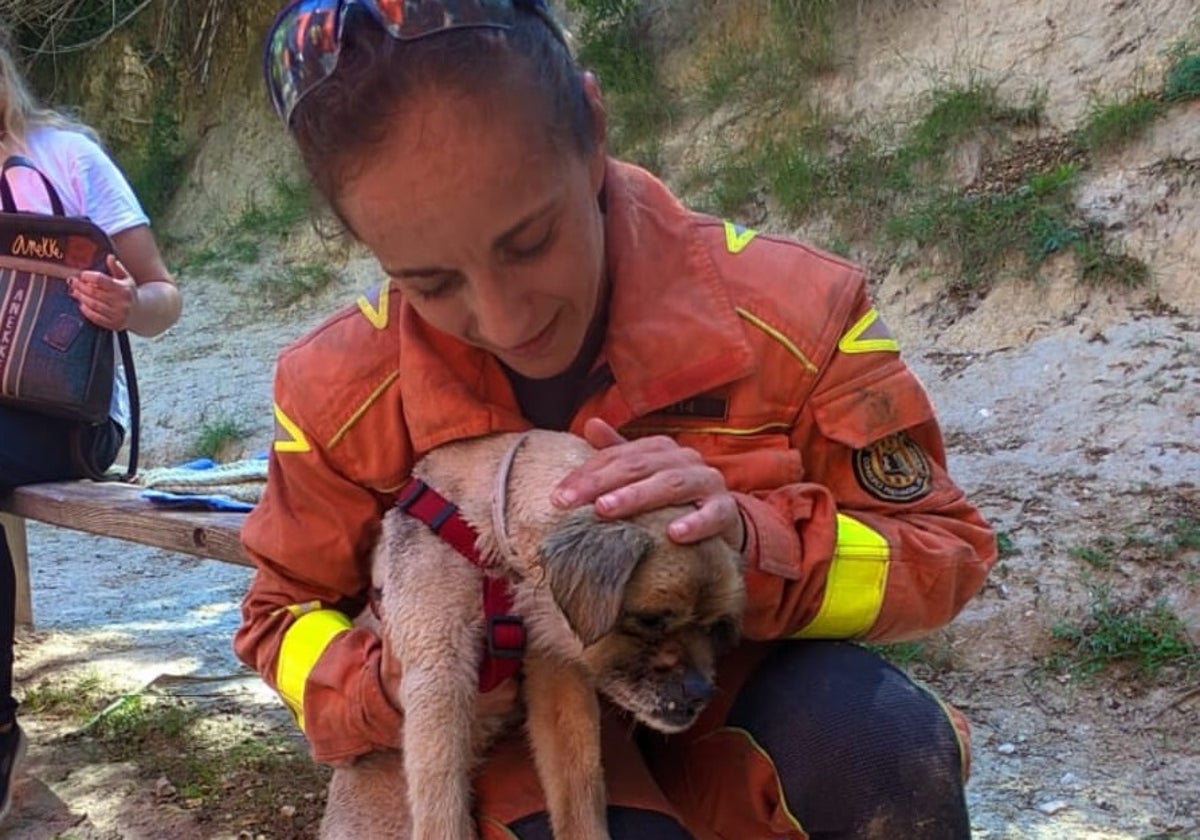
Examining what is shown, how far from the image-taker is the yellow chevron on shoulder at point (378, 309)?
2213mm

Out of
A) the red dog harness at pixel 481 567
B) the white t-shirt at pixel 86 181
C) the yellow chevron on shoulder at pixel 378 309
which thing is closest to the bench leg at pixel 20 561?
the white t-shirt at pixel 86 181

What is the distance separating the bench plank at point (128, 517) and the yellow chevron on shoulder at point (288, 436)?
2.96ft

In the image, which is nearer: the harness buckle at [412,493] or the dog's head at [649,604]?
the dog's head at [649,604]

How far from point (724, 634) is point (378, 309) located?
0.79 metres

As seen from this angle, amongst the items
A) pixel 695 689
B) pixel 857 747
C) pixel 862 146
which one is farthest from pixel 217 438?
pixel 857 747

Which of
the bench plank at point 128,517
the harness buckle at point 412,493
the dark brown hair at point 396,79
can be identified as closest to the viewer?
the dark brown hair at point 396,79

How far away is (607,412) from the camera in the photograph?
6.98ft

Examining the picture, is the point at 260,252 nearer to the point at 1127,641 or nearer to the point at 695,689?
the point at 1127,641

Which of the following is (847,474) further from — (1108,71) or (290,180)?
(290,180)

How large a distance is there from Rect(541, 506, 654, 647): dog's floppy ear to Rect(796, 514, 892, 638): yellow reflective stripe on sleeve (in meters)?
0.31

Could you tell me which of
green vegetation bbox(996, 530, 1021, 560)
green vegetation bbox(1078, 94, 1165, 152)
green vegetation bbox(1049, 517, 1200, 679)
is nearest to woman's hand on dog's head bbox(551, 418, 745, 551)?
green vegetation bbox(1049, 517, 1200, 679)

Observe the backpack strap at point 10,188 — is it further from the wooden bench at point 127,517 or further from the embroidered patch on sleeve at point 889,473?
the embroidered patch on sleeve at point 889,473

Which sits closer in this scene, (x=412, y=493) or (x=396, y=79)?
(x=396, y=79)

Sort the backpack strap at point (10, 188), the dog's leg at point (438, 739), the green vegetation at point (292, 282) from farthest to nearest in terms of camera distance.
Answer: the green vegetation at point (292, 282), the backpack strap at point (10, 188), the dog's leg at point (438, 739)
